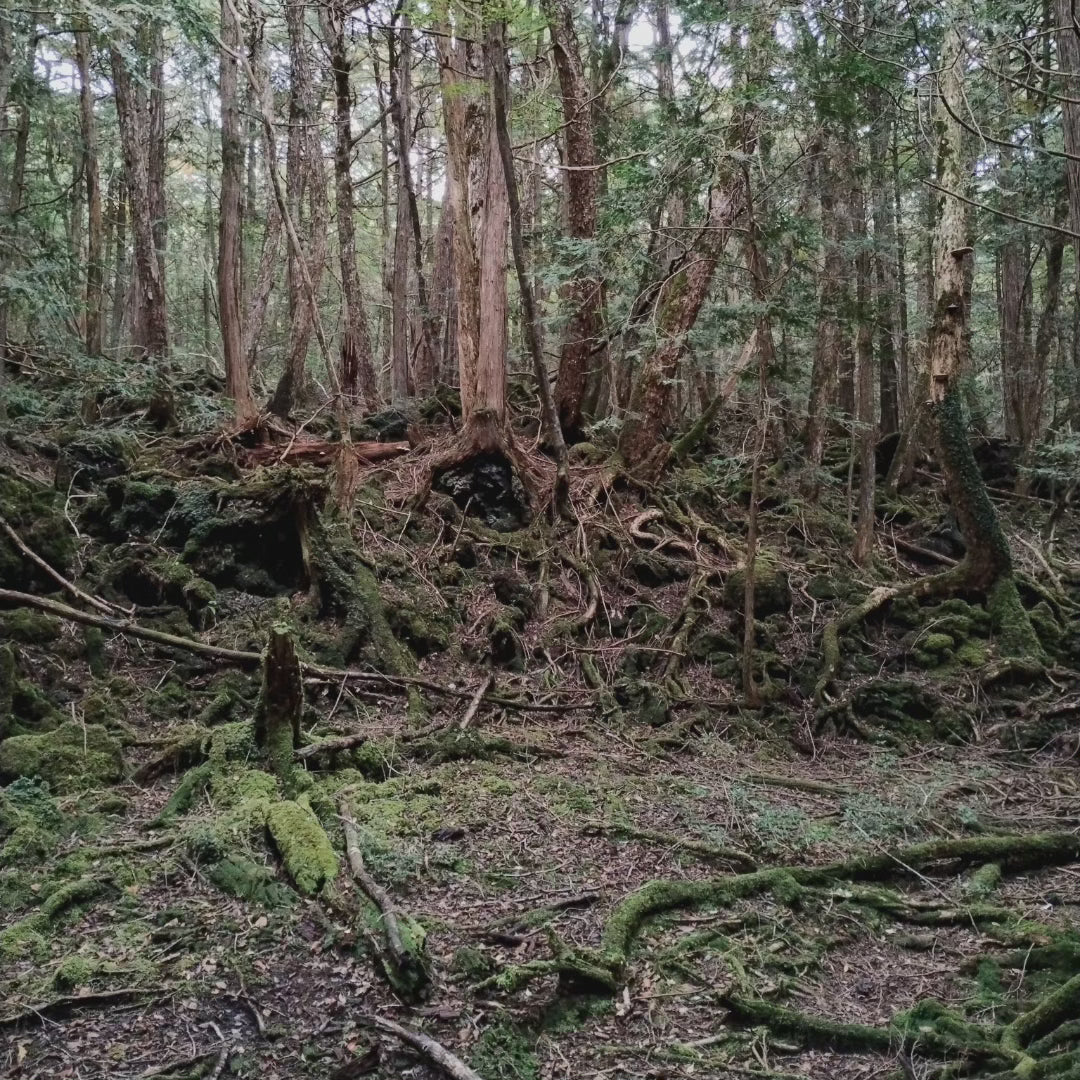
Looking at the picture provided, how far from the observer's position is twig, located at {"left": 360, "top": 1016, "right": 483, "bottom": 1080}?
304cm

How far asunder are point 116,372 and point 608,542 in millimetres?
6717

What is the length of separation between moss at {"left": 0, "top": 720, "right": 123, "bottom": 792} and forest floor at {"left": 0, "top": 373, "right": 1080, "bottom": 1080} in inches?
0.9

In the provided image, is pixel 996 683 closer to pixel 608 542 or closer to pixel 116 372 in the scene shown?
pixel 608 542

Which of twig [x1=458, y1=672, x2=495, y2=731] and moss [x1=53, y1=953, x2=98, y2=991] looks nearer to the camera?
moss [x1=53, y1=953, x2=98, y2=991]

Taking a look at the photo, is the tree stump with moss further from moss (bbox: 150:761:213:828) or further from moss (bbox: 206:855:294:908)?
moss (bbox: 206:855:294:908)

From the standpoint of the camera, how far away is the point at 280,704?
18.1ft

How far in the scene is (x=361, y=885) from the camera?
13.6 feet

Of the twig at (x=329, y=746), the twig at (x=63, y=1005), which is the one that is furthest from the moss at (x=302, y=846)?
the twig at (x=63, y=1005)

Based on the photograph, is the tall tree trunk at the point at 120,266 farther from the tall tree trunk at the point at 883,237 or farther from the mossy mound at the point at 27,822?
the mossy mound at the point at 27,822

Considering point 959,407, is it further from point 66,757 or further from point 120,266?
point 120,266

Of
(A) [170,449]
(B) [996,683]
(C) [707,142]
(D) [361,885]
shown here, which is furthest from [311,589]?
(B) [996,683]

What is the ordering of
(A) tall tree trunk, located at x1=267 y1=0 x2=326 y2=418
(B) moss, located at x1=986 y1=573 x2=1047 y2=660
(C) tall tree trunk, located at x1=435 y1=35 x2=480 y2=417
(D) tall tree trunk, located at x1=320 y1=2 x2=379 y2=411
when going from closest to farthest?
(B) moss, located at x1=986 y1=573 x2=1047 y2=660, (C) tall tree trunk, located at x1=435 y1=35 x2=480 y2=417, (A) tall tree trunk, located at x1=267 y1=0 x2=326 y2=418, (D) tall tree trunk, located at x1=320 y1=2 x2=379 y2=411

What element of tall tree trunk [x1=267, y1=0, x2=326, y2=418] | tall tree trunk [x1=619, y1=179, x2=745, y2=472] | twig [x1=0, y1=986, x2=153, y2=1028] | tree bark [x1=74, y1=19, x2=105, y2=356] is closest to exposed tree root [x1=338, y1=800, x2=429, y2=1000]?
twig [x1=0, y1=986, x2=153, y2=1028]

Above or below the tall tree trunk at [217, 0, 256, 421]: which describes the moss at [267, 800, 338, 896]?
below
